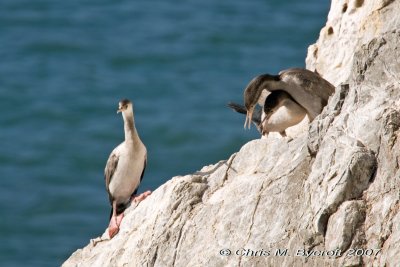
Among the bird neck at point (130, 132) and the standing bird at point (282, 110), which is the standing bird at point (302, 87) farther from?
the bird neck at point (130, 132)

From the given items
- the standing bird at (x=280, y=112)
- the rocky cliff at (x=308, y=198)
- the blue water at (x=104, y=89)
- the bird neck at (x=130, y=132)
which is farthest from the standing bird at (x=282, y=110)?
the blue water at (x=104, y=89)

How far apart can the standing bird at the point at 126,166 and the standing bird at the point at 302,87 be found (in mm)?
2399

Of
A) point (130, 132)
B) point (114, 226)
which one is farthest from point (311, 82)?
point (130, 132)

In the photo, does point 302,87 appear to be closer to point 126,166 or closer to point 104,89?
point 126,166

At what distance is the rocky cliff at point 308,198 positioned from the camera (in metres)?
11.0

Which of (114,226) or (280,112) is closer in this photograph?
(280,112)

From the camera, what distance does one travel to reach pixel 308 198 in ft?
37.6

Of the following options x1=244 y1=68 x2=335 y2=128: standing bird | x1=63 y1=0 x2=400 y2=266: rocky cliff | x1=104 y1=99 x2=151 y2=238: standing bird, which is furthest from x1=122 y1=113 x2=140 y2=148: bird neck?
x1=63 y1=0 x2=400 y2=266: rocky cliff

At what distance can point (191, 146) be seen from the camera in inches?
1212

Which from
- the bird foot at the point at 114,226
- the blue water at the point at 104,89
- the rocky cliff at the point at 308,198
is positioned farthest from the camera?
the blue water at the point at 104,89

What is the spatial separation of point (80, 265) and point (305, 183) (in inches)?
116

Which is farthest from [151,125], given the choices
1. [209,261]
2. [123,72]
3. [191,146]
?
[209,261]

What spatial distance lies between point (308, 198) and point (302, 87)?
2.34 meters

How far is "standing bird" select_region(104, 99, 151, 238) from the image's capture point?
52.4 feet
